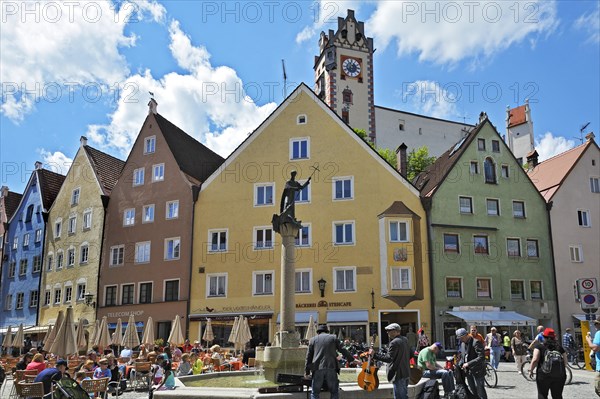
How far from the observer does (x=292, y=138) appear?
3909 centimetres

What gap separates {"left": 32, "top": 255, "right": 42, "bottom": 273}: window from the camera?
46.6 metres

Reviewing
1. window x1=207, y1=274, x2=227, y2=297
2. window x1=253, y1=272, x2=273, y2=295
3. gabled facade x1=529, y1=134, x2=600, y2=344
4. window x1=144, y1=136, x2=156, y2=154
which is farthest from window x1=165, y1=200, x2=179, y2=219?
gabled facade x1=529, y1=134, x2=600, y2=344

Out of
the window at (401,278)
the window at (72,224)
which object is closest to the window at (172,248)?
the window at (72,224)

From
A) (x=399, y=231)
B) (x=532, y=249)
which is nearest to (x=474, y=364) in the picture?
(x=399, y=231)

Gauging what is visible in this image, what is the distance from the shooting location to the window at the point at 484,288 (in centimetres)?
3659

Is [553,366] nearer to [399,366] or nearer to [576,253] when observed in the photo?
[399,366]

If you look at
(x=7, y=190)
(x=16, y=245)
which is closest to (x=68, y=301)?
(x=16, y=245)

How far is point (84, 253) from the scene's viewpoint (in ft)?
142

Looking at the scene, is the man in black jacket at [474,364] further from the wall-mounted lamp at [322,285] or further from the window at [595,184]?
the window at [595,184]

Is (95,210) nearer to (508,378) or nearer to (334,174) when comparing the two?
(334,174)

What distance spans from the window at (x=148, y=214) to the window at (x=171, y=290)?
15.5 ft

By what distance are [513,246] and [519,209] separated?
2664 mm

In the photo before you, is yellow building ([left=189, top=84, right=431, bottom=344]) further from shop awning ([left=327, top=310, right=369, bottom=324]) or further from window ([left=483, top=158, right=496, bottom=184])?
window ([left=483, top=158, right=496, bottom=184])

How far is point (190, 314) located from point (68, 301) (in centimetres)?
1133
